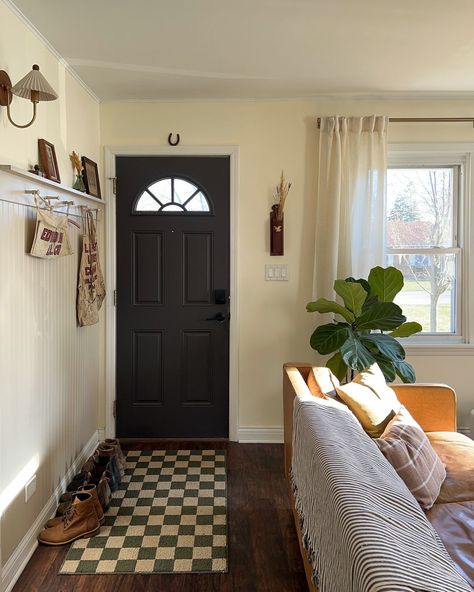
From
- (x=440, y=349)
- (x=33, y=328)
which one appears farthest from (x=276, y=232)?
(x=33, y=328)

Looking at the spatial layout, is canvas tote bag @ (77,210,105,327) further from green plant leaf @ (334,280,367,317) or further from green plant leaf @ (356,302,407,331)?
green plant leaf @ (356,302,407,331)

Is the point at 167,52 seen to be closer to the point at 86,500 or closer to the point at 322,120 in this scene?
the point at 322,120

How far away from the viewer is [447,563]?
112cm

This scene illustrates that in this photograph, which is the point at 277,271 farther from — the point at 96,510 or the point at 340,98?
the point at 96,510

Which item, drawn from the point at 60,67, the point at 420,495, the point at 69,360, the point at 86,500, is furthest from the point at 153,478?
the point at 60,67

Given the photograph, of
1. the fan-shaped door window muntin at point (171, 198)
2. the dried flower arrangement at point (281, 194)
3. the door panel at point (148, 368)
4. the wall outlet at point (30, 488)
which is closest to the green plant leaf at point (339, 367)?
the dried flower arrangement at point (281, 194)

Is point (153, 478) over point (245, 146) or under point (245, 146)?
under

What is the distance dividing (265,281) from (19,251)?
1.80 metres

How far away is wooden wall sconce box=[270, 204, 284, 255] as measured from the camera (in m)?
3.46

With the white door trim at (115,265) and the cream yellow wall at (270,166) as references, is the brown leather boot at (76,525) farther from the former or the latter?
the cream yellow wall at (270,166)

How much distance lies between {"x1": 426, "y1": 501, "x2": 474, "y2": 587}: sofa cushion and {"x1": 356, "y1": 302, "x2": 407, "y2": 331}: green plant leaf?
1.17 m

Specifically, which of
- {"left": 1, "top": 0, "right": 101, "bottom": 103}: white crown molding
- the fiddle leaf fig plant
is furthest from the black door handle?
{"left": 1, "top": 0, "right": 101, "bottom": 103}: white crown molding

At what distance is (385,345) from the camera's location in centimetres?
292

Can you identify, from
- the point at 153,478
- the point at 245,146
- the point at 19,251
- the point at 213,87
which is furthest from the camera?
the point at 245,146
